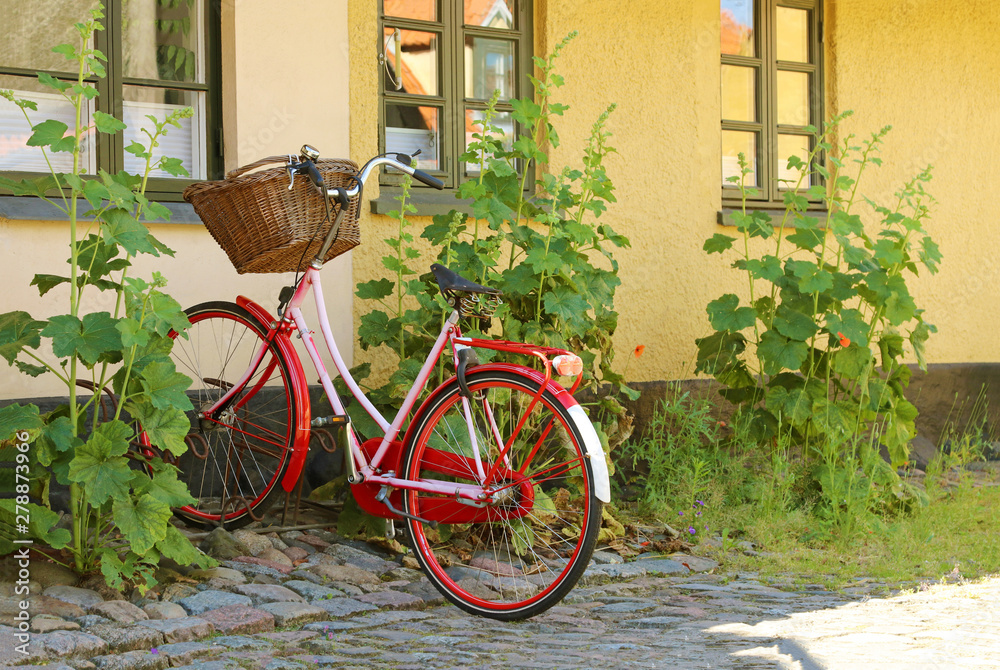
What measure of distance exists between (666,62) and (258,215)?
120 inches

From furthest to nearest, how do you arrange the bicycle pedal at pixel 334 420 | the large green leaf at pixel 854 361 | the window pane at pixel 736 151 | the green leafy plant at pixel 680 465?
the window pane at pixel 736 151 < the large green leaf at pixel 854 361 < the green leafy plant at pixel 680 465 < the bicycle pedal at pixel 334 420

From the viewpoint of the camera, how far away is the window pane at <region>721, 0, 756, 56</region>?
6.12 meters

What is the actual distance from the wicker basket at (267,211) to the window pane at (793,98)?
3.68 m

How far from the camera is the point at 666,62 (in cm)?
563

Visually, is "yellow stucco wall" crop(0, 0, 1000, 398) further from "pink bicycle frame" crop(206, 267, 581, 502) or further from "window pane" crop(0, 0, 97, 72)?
"pink bicycle frame" crop(206, 267, 581, 502)

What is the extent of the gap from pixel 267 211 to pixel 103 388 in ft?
2.60

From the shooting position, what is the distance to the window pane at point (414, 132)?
203 inches

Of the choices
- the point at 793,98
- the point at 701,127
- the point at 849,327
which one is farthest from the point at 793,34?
the point at 849,327

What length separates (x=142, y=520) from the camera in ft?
10.1

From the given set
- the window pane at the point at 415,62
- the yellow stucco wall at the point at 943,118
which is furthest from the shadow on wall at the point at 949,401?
the window pane at the point at 415,62

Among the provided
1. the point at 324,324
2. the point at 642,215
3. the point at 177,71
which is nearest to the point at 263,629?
the point at 324,324

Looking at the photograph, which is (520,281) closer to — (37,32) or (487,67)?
(487,67)

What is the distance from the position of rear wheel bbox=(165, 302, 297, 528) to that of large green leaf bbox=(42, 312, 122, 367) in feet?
2.60

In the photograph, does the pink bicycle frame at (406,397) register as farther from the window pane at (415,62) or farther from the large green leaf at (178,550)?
the window pane at (415,62)
